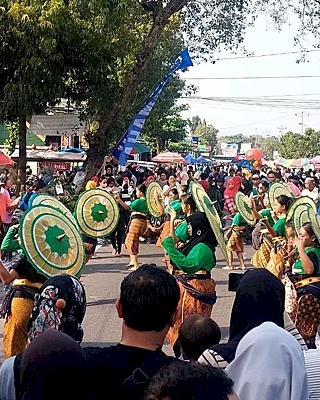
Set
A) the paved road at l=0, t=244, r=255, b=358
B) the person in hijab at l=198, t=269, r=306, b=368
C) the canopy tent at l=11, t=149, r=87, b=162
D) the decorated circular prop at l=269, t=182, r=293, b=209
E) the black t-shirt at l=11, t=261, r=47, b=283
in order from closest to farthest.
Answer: the person in hijab at l=198, t=269, r=306, b=368
the black t-shirt at l=11, t=261, r=47, b=283
the paved road at l=0, t=244, r=255, b=358
the decorated circular prop at l=269, t=182, r=293, b=209
the canopy tent at l=11, t=149, r=87, b=162

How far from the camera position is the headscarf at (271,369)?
2.81 m

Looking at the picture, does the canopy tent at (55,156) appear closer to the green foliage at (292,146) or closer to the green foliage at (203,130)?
the green foliage at (292,146)

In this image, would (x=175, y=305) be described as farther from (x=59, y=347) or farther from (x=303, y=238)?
(x=303, y=238)

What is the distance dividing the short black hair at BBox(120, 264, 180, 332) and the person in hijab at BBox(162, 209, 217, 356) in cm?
344

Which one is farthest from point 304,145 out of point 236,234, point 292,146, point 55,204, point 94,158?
point 55,204

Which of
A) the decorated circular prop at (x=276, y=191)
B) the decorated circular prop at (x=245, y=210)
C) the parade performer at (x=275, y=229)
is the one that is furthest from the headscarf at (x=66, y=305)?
the decorated circular prop at (x=245, y=210)

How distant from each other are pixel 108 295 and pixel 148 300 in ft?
25.2

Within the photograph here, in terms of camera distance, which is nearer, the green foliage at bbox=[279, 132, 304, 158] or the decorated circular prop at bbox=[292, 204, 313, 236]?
the decorated circular prop at bbox=[292, 204, 313, 236]

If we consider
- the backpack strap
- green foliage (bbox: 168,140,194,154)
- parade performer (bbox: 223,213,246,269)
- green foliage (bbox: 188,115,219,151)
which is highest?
green foliage (bbox: 188,115,219,151)

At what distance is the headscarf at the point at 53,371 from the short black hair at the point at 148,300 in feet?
1.34

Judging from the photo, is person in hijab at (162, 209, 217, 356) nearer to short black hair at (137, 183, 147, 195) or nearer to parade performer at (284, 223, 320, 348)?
parade performer at (284, 223, 320, 348)

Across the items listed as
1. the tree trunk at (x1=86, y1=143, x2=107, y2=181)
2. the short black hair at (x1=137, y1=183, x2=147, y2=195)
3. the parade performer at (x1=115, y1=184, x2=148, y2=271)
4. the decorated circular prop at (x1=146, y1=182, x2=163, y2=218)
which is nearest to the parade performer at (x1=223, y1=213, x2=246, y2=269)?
the decorated circular prop at (x1=146, y1=182, x2=163, y2=218)

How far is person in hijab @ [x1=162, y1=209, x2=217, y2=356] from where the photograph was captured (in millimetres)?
6664

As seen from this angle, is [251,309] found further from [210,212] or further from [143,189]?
[143,189]
